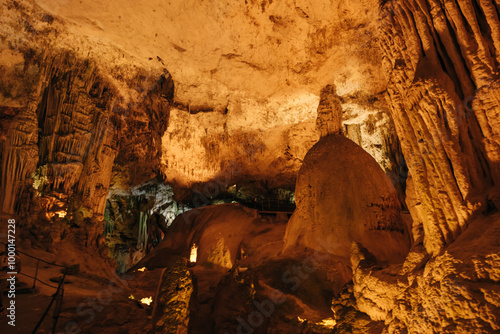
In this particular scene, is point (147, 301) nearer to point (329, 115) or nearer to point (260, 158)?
point (329, 115)

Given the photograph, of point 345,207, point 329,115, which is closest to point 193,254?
point 345,207

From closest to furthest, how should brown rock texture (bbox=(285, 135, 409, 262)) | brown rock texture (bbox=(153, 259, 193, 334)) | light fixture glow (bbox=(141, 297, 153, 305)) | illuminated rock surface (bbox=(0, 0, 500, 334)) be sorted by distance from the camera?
illuminated rock surface (bbox=(0, 0, 500, 334))
brown rock texture (bbox=(153, 259, 193, 334))
brown rock texture (bbox=(285, 135, 409, 262))
light fixture glow (bbox=(141, 297, 153, 305))

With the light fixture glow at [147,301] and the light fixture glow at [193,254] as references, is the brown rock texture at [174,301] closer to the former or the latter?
the light fixture glow at [147,301]

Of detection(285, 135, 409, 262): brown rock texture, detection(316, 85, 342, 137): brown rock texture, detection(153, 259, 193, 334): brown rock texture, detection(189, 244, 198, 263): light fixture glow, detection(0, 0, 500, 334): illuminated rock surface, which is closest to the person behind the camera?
detection(0, 0, 500, 334): illuminated rock surface

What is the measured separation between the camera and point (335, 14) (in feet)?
34.8

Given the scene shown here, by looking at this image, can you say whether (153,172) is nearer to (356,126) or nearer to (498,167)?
(356,126)

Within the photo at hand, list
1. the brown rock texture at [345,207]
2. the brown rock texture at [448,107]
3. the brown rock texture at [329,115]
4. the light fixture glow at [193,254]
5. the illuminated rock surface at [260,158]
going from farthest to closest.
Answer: the light fixture glow at [193,254] → the brown rock texture at [329,115] → the brown rock texture at [345,207] → the illuminated rock surface at [260,158] → the brown rock texture at [448,107]

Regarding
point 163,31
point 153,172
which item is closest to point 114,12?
point 163,31

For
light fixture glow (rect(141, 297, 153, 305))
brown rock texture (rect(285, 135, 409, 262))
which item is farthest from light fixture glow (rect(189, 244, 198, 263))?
brown rock texture (rect(285, 135, 409, 262))

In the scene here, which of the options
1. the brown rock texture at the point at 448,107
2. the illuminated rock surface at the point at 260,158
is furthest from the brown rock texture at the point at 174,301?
the brown rock texture at the point at 448,107

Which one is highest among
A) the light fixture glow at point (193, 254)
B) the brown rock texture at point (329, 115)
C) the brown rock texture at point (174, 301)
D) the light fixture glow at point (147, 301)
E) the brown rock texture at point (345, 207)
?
the brown rock texture at point (329, 115)

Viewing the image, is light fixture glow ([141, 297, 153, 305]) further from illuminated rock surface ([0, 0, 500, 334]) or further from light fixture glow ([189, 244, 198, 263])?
light fixture glow ([189, 244, 198, 263])

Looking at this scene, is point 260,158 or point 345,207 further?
point 260,158

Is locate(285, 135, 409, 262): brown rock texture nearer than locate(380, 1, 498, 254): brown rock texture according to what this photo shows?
No
